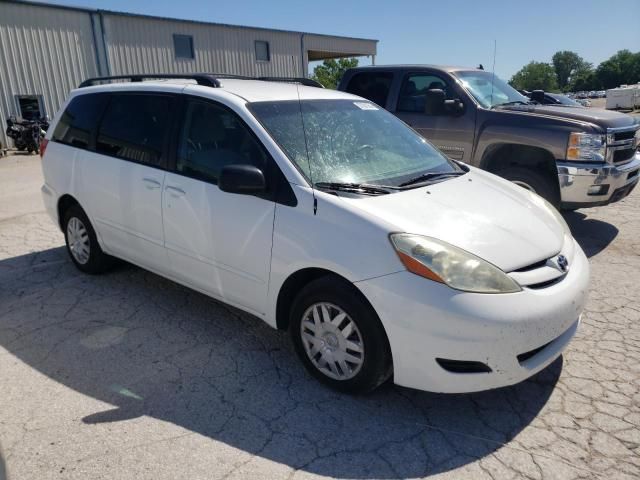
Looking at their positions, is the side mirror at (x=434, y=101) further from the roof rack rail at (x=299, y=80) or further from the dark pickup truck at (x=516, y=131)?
the roof rack rail at (x=299, y=80)

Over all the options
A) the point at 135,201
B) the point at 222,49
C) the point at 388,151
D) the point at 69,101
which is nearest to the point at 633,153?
the point at 388,151

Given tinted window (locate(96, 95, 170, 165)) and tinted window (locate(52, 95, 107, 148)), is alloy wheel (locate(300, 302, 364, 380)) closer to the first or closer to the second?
tinted window (locate(96, 95, 170, 165))

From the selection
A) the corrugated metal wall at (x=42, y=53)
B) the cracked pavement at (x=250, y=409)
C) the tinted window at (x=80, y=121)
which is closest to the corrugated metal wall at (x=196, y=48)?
the corrugated metal wall at (x=42, y=53)

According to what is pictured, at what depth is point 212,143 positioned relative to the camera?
11.6 feet

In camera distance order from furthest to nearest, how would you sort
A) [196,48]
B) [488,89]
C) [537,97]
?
[196,48]
[537,97]
[488,89]

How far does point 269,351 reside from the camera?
3527 millimetres

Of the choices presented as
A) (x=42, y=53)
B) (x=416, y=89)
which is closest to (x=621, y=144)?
(x=416, y=89)

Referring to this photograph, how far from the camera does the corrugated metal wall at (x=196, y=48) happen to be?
62.5 feet

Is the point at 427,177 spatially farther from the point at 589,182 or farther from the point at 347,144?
the point at 589,182

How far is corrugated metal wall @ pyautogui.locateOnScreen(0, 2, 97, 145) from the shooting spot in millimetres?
16188

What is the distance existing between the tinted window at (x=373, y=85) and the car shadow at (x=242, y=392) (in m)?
4.09

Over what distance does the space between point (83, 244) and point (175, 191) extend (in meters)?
1.69

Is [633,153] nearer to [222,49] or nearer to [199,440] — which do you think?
[199,440]

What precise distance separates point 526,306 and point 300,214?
4.26 feet
